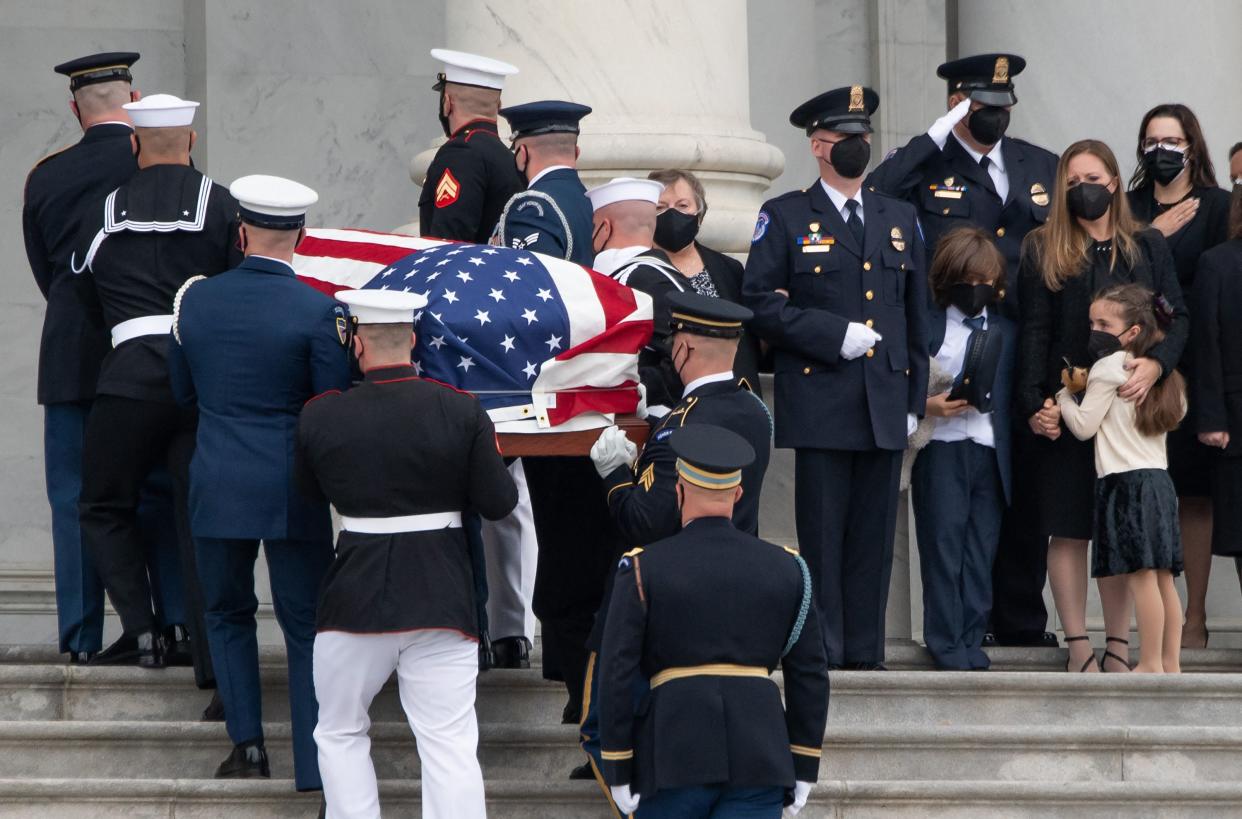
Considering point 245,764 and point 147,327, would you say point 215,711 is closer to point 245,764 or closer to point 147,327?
point 245,764

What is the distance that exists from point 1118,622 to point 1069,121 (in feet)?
11.6

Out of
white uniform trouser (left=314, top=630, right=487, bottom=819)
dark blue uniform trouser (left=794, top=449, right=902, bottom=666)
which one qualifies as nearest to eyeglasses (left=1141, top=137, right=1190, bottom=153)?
dark blue uniform trouser (left=794, top=449, right=902, bottom=666)

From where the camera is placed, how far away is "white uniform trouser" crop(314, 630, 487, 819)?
7.01 meters

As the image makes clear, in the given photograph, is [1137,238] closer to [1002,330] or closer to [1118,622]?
[1002,330]

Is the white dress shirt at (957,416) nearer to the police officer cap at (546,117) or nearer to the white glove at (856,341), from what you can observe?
the white glove at (856,341)

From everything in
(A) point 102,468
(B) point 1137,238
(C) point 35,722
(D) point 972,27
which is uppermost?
(D) point 972,27

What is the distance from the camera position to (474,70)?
8914mm

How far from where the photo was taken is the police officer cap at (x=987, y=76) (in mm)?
9672

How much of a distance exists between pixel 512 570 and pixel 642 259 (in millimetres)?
1409

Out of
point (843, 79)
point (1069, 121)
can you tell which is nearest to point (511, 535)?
point (1069, 121)

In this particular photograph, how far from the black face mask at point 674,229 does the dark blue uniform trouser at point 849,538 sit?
0.93 m

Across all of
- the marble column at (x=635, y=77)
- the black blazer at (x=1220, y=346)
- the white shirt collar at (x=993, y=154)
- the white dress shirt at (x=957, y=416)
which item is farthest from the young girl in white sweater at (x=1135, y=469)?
the marble column at (x=635, y=77)

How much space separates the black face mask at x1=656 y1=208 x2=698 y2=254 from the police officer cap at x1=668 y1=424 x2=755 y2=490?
2.32 meters

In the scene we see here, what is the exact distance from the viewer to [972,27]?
41.6 feet
